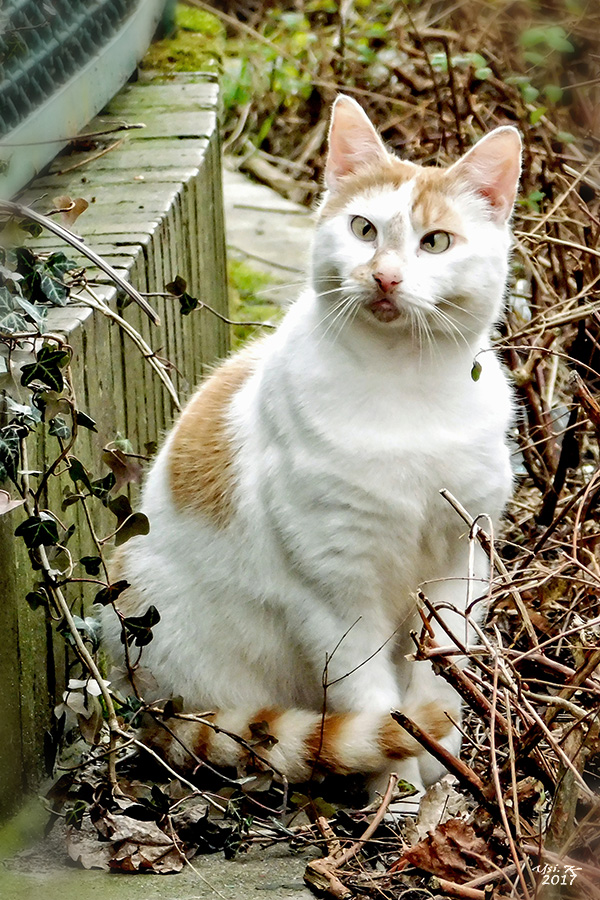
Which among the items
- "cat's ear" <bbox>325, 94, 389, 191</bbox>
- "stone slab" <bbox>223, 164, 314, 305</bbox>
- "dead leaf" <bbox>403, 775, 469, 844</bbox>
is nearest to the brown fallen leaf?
"dead leaf" <bbox>403, 775, 469, 844</bbox>

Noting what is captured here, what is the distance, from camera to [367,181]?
2.15 m

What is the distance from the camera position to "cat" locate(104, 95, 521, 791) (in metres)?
2.02

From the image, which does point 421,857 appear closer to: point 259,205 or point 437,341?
point 437,341

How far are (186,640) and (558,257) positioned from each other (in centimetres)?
160

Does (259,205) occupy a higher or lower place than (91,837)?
higher

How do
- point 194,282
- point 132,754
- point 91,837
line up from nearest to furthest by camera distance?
1. point 91,837
2. point 132,754
3. point 194,282

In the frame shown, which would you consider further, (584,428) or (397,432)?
(584,428)

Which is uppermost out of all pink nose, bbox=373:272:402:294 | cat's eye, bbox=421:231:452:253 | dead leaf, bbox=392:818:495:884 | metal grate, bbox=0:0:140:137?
metal grate, bbox=0:0:140:137

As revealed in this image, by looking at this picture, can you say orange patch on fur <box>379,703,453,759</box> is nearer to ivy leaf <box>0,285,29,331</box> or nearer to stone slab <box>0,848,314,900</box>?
stone slab <box>0,848,314,900</box>

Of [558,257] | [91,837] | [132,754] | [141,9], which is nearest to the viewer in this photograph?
[91,837]

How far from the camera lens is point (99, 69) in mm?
3658

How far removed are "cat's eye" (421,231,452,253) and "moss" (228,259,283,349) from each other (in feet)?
6.56

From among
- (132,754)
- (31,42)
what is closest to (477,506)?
(132,754)

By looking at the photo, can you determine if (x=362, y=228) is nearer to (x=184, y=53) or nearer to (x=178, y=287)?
(x=178, y=287)
